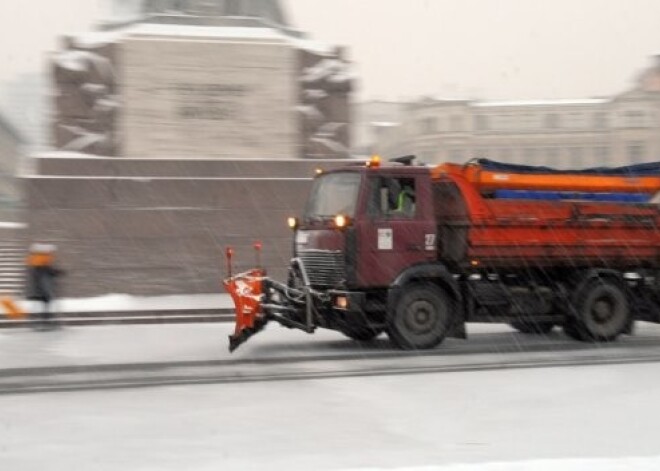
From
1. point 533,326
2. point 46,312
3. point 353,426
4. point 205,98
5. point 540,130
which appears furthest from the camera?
point 540,130

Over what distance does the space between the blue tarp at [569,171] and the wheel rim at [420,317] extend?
87.3 inches

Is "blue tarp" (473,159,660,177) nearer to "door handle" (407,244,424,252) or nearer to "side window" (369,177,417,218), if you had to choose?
"side window" (369,177,417,218)

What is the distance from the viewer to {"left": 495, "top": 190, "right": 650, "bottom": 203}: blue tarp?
1298cm

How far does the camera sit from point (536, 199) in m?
13.1

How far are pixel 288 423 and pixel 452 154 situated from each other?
6405 cm

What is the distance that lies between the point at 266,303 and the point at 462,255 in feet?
9.55

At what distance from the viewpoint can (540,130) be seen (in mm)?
73125

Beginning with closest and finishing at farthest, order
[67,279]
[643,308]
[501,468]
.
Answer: [501,468], [643,308], [67,279]

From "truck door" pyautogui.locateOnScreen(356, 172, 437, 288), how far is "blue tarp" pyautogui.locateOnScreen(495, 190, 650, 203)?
4.03ft

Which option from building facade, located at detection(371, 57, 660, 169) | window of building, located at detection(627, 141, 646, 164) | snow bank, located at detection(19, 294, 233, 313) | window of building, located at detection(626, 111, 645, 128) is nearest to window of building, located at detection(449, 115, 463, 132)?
building facade, located at detection(371, 57, 660, 169)

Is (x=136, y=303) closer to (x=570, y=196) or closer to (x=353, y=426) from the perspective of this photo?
(x=570, y=196)

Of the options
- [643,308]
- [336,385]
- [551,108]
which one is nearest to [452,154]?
[551,108]

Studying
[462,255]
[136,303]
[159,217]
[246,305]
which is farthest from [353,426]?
[159,217]

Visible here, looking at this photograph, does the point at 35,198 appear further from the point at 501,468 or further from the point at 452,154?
the point at 452,154
